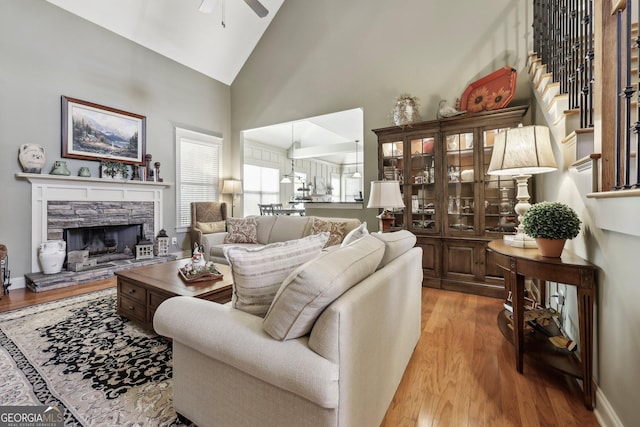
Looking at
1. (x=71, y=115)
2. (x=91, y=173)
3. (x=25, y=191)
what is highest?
(x=71, y=115)

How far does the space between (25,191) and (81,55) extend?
2.08m

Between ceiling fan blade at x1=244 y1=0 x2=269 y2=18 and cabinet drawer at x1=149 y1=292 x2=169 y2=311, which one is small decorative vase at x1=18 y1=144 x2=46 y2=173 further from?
ceiling fan blade at x1=244 y1=0 x2=269 y2=18

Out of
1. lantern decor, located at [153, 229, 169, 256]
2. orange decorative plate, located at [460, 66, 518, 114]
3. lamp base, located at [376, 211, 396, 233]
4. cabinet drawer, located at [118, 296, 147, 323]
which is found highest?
orange decorative plate, located at [460, 66, 518, 114]

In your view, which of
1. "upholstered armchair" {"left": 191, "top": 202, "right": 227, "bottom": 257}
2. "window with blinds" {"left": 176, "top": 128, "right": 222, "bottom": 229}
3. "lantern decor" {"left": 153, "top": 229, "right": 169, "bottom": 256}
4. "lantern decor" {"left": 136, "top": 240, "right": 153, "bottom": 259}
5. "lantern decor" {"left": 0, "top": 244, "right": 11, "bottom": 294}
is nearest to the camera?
"lantern decor" {"left": 0, "top": 244, "right": 11, "bottom": 294}

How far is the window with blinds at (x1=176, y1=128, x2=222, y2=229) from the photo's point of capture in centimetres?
541

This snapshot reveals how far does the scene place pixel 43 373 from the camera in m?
1.75

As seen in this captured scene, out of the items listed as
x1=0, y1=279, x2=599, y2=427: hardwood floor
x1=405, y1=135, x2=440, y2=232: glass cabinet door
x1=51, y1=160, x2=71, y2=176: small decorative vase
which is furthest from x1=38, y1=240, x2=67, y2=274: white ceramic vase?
x1=405, y1=135, x2=440, y2=232: glass cabinet door

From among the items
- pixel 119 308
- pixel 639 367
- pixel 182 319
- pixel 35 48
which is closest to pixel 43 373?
pixel 119 308

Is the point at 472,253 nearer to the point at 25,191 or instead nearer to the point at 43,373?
the point at 43,373

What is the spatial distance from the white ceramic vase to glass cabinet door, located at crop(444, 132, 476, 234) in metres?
5.00

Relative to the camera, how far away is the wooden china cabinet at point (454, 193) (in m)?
3.24

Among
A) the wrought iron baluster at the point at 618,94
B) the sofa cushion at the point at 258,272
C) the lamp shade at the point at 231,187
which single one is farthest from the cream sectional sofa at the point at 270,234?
the wrought iron baluster at the point at 618,94

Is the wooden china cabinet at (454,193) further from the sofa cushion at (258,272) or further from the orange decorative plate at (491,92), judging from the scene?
the sofa cushion at (258,272)

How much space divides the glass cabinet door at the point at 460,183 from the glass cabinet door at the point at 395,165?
57cm
